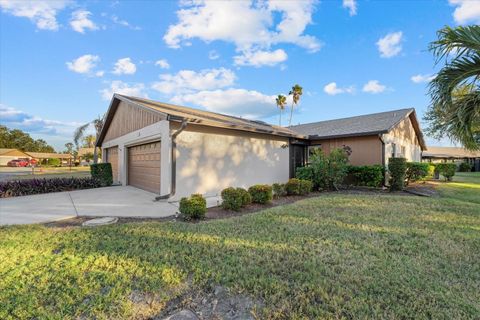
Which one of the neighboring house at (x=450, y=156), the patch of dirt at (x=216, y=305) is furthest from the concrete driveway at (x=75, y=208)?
the neighboring house at (x=450, y=156)

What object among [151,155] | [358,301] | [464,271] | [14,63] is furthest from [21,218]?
[14,63]

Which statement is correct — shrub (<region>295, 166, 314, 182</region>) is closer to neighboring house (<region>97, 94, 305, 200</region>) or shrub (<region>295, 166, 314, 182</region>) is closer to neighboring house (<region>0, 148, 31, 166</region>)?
neighboring house (<region>97, 94, 305, 200</region>)

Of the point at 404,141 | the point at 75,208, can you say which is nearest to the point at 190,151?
the point at 75,208

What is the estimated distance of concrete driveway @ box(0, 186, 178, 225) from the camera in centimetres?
629

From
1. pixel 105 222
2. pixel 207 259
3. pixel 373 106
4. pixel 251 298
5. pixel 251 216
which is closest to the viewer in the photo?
pixel 251 298

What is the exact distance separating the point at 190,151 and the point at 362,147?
8891 millimetres

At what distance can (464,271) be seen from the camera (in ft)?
10.4

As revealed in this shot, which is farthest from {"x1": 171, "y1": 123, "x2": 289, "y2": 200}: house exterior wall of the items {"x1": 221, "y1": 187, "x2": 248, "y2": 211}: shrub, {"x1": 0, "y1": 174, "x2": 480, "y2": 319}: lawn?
{"x1": 0, "y1": 174, "x2": 480, "y2": 319}: lawn

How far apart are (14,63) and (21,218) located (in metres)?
10.3

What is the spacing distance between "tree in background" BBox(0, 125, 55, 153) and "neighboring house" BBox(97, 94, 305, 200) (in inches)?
2970

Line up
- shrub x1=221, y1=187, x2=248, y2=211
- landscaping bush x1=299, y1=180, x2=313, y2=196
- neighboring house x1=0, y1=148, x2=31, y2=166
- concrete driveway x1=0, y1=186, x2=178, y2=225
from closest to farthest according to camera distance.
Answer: concrete driveway x1=0, y1=186, x2=178, y2=225 → shrub x1=221, y1=187, x2=248, y2=211 → landscaping bush x1=299, y1=180, x2=313, y2=196 → neighboring house x1=0, y1=148, x2=31, y2=166

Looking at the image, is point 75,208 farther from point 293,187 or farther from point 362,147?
point 362,147

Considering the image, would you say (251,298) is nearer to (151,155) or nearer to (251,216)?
(251,216)

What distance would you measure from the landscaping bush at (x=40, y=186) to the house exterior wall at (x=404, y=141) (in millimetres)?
15014
